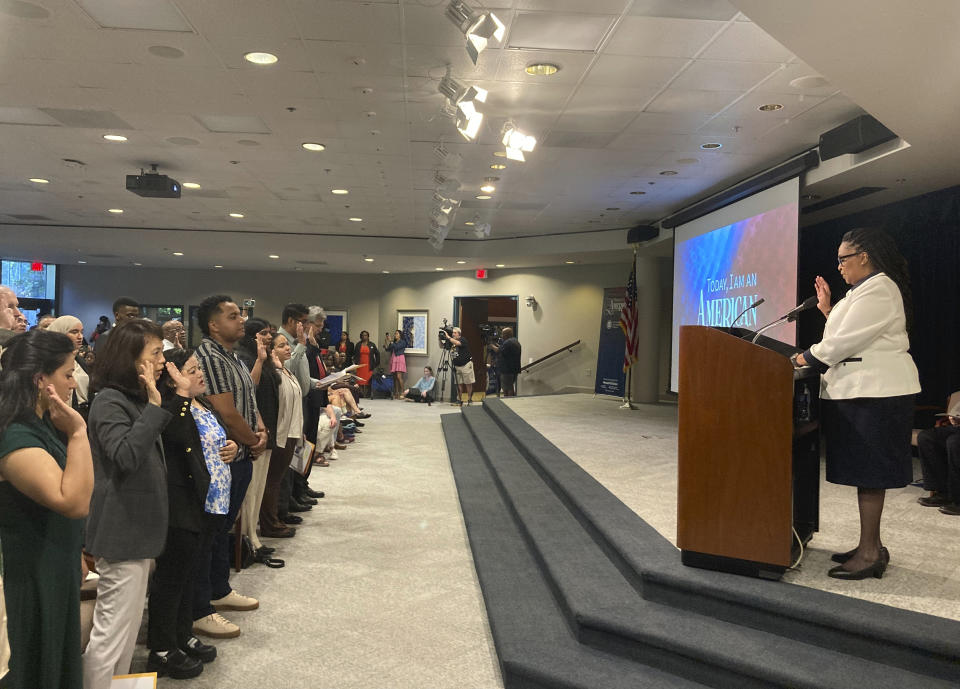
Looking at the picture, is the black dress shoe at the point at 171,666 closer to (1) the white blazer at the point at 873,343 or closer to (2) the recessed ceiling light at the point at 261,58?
(1) the white blazer at the point at 873,343

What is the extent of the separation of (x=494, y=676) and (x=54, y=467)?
1971 mm

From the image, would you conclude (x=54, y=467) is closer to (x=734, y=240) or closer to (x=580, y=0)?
(x=580, y=0)

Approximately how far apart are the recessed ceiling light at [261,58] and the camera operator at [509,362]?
9.33m

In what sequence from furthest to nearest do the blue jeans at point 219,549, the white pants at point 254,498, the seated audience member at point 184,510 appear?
the white pants at point 254,498, the blue jeans at point 219,549, the seated audience member at point 184,510

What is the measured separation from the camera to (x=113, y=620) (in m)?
2.38

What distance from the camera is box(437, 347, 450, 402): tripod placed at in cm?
1612

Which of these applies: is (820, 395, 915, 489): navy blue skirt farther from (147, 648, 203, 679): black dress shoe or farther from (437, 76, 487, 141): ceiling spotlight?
(437, 76, 487, 141): ceiling spotlight

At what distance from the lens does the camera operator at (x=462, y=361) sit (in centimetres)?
1349

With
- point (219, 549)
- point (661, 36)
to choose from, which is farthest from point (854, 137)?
point (219, 549)

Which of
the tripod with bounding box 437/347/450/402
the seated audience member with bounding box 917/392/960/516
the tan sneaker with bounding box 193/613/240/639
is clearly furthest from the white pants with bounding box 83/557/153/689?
the tripod with bounding box 437/347/450/402

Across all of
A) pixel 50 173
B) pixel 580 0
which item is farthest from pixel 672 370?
pixel 50 173

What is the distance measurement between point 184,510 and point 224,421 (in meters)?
0.57

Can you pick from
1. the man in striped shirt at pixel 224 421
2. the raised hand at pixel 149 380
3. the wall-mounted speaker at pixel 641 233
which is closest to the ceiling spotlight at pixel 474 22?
the man in striped shirt at pixel 224 421

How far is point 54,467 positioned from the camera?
1.87 metres
